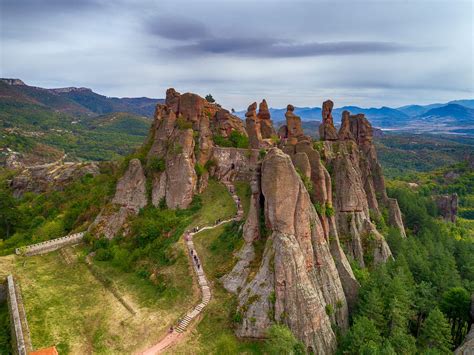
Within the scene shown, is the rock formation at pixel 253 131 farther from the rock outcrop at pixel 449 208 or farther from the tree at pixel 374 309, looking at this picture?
the rock outcrop at pixel 449 208

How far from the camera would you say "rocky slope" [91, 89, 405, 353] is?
112ft

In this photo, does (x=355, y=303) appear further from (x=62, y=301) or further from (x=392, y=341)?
(x=62, y=301)

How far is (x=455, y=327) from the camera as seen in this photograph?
137ft

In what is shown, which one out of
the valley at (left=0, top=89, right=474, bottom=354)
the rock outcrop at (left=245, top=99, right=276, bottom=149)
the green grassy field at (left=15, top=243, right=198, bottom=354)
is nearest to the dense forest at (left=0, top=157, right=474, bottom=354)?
the valley at (left=0, top=89, right=474, bottom=354)

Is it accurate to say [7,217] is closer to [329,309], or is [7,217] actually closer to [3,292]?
[3,292]

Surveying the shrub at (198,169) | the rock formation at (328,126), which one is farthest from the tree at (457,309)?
the shrub at (198,169)

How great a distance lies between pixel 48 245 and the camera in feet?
172

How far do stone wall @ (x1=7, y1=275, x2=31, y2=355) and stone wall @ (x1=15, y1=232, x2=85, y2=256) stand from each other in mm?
9550

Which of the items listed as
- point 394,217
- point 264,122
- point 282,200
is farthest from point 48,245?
point 394,217

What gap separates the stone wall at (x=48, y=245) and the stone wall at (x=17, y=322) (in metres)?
9.55

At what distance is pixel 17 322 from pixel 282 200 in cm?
3076

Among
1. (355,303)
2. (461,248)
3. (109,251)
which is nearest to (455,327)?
(355,303)

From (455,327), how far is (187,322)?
111ft

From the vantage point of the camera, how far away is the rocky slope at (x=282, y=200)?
3416 centimetres
